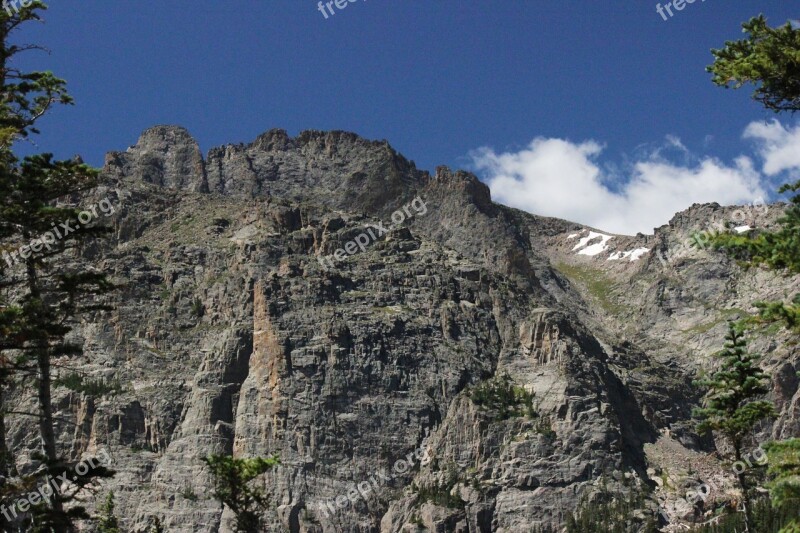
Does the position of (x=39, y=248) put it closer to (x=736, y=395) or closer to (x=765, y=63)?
(x=765, y=63)

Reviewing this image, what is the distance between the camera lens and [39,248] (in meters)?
37.8

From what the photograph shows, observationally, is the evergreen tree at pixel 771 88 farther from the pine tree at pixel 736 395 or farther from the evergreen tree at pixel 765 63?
the pine tree at pixel 736 395

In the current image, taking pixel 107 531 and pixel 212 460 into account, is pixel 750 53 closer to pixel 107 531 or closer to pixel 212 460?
pixel 212 460

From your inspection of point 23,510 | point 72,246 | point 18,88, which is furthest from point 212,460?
A: point 18,88

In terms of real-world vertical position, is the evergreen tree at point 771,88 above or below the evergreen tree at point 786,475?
above

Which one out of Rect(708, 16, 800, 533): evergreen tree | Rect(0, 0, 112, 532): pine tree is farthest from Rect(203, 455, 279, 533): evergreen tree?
Rect(708, 16, 800, 533): evergreen tree

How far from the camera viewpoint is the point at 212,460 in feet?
195

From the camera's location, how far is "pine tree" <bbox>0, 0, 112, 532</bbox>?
116ft

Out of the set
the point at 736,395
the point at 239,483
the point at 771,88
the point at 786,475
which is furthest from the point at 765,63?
the point at 239,483

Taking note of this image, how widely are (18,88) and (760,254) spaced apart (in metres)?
28.7

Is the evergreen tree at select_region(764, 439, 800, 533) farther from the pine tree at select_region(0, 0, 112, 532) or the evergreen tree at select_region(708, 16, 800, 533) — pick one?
the pine tree at select_region(0, 0, 112, 532)

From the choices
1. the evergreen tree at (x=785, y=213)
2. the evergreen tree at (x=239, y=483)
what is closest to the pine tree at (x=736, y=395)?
the evergreen tree at (x=785, y=213)

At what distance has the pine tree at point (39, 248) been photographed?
116 feet

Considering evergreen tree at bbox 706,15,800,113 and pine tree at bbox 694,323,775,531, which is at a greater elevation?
evergreen tree at bbox 706,15,800,113
